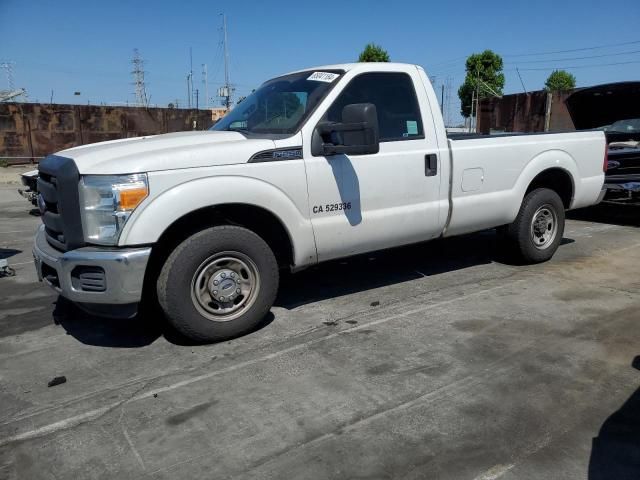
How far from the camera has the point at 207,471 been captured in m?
2.64

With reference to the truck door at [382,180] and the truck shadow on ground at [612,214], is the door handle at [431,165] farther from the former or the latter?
the truck shadow on ground at [612,214]

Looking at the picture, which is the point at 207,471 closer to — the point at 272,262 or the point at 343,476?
the point at 343,476

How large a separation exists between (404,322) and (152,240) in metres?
2.09

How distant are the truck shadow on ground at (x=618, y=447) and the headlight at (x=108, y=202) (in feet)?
9.80

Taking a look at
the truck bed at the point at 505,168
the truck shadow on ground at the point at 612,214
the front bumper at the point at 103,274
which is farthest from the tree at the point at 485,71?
the front bumper at the point at 103,274

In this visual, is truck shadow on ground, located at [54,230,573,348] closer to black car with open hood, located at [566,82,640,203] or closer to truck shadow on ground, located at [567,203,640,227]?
black car with open hood, located at [566,82,640,203]

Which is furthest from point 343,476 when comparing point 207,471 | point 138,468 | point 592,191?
point 592,191

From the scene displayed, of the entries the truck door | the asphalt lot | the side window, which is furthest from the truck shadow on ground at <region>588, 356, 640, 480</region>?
the side window

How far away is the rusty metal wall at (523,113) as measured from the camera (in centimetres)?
2006

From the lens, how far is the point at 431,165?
16.3 feet

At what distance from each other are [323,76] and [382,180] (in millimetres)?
1018

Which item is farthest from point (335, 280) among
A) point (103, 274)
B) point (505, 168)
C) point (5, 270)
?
point (5, 270)

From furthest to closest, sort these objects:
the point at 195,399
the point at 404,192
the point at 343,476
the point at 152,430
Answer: the point at 404,192 < the point at 195,399 < the point at 152,430 < the point at 343,476

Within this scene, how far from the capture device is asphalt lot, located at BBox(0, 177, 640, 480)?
2709 mm
